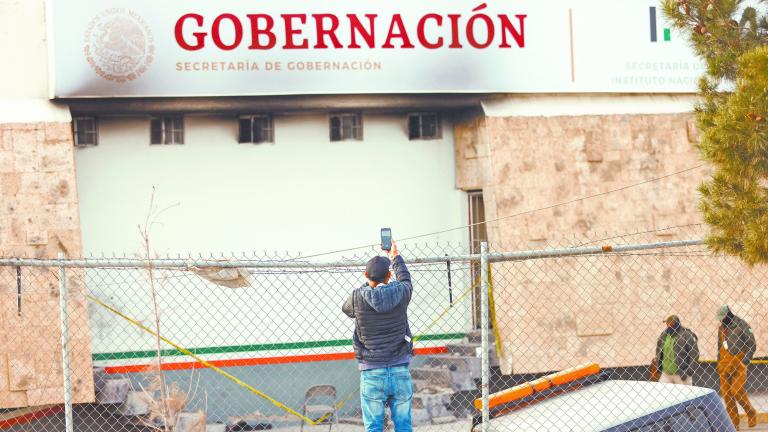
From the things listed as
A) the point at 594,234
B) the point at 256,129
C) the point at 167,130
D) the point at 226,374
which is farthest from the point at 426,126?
the point at 226,374

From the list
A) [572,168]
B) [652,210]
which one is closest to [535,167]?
[572,168]

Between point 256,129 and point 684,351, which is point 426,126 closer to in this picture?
point 256,129

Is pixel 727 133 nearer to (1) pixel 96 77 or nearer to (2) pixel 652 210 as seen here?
(2) pixel 652 210

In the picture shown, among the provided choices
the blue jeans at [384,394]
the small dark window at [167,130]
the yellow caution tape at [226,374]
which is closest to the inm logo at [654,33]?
the small dark window at [167,130]

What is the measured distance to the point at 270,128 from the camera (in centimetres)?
1673

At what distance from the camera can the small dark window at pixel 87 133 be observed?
16219 millimetres

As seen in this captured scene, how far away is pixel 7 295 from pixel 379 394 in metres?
7.93

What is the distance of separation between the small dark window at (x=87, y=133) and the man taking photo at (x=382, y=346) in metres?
8.69

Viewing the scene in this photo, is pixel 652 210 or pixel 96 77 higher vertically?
pixel 96 77

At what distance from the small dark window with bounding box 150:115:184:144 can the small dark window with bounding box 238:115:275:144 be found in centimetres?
87

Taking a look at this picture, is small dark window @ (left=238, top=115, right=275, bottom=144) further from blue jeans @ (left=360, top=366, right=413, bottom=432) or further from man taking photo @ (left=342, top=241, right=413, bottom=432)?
blue jeans @ (left=360, top=366, right=413, bottom=432)

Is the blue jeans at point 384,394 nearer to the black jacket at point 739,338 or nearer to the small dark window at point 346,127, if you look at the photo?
the black jacket at point 739,338

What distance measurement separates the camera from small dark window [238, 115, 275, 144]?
54.6 ft

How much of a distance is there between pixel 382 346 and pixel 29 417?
8.36 meters
